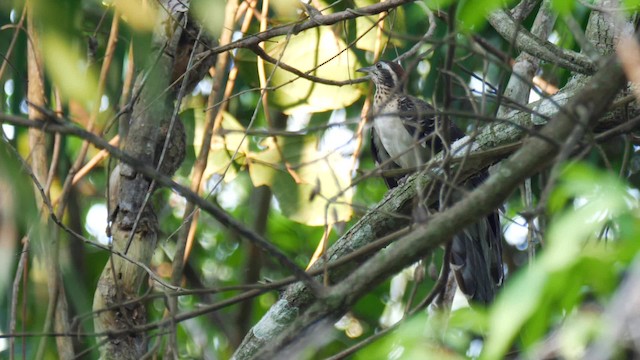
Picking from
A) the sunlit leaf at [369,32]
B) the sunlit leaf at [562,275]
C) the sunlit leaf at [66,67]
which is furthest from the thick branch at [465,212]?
the sunlit leaf at [369,32]

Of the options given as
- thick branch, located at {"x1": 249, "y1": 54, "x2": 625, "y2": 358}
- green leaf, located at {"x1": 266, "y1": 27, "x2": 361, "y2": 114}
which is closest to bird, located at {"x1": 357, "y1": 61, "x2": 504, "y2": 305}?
green leaf, located at {"x1": 266, "y1": 27, "x2": 361, "y2": 114}

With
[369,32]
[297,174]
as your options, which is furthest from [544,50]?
[297,174]

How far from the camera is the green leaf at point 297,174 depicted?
430 centimetres

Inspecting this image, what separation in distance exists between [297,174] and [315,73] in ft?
1.61

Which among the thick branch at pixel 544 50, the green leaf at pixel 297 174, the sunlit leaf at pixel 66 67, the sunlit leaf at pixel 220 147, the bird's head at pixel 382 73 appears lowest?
the sunlit leaf at pixel 66 67

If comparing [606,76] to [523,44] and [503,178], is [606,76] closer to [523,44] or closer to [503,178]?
[503,178]

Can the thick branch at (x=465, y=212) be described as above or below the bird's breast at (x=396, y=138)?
below

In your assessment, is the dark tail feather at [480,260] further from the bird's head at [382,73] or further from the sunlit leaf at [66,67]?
the sunlit leaf at [66,67]

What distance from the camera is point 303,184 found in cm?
438

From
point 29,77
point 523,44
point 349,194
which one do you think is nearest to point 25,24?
point 29,77

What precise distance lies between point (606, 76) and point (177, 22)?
1.89m

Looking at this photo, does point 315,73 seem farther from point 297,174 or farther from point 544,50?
point 544,50

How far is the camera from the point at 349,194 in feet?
13.5

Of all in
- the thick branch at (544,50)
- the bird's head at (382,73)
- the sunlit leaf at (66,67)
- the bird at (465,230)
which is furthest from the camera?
the bird's head at (382,73)
